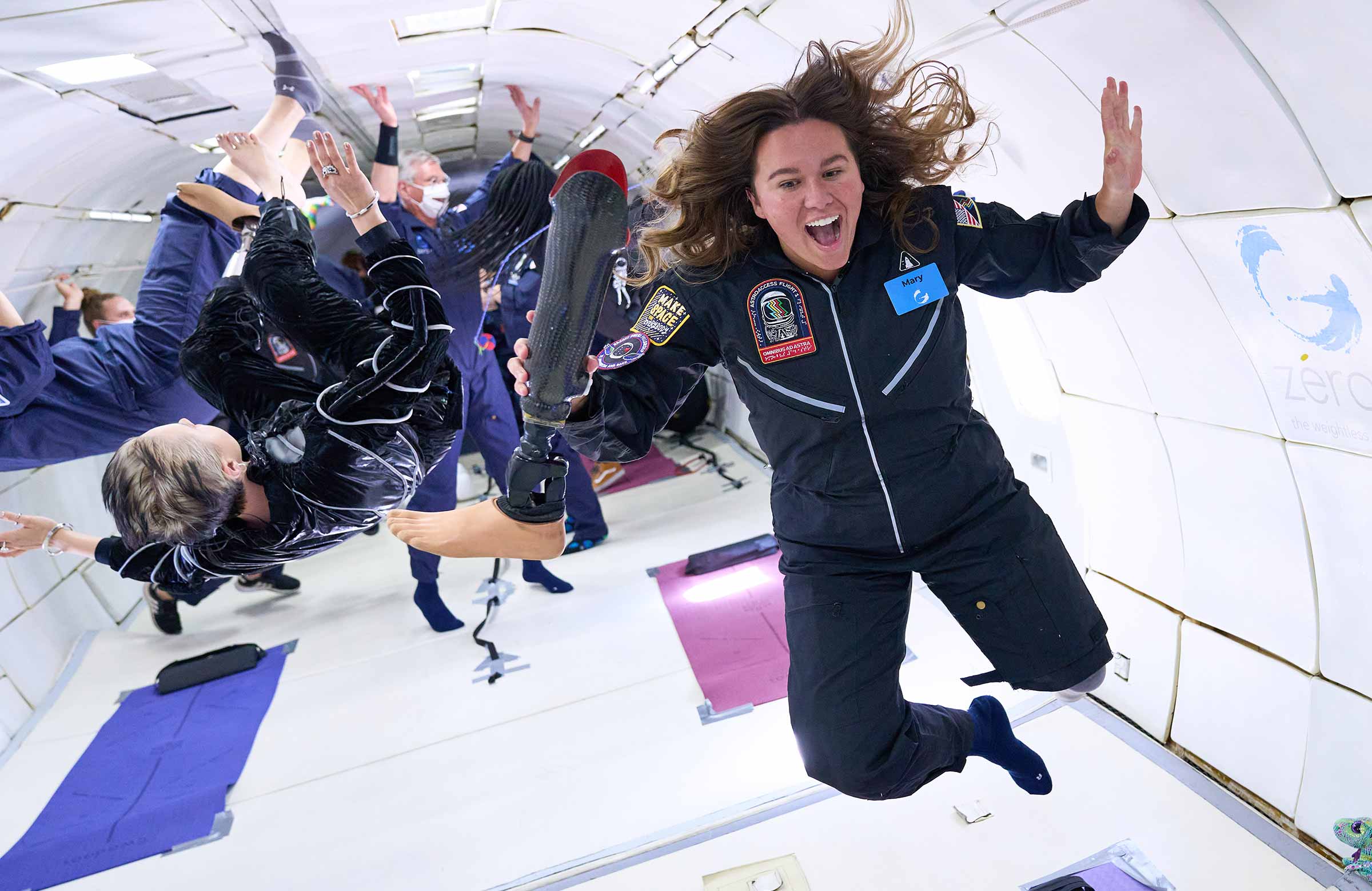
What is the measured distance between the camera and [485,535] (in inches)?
77.2

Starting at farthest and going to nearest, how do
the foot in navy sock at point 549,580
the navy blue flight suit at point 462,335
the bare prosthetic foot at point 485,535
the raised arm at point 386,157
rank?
the foot in navy sock at point 549,580 < the navy blue flight suit at point 462,335 < the raised arm at point 386,157 < the bare prosthetic foot at point 485,535

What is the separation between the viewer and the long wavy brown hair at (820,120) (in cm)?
215

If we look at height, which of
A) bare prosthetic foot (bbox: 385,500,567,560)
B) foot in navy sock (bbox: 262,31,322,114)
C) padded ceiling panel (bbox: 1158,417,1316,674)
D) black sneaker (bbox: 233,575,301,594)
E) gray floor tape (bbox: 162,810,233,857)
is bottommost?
gray floor tape (bbox: 162,810,233,857)

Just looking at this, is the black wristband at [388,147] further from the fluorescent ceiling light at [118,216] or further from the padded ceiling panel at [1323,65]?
the fluorescent ceiling light at [118,216]

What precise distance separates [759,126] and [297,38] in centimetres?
237

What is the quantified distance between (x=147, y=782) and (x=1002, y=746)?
3.93 m

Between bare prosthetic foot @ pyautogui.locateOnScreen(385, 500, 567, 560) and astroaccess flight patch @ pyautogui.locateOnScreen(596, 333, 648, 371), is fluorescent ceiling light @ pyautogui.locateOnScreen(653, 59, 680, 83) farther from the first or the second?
bare prosthetic foot @ pyautogui.locateOnScreen(385, 500, 567, 560)

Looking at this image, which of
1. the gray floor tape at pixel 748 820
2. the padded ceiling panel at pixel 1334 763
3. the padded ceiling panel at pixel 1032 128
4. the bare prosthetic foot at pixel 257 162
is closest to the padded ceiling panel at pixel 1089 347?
the padded ceiling panel at pixel 1032 128

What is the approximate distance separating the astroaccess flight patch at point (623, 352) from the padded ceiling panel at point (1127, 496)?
1871mm

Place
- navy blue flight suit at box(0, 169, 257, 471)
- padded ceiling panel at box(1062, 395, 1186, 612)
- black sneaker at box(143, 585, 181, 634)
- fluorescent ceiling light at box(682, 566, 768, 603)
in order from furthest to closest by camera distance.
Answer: black sneaker at box(143, 585, 181, 634) → fluorescent ceiling light at box(682, 566, 768, 603) → padded ceiling panel at box(1062, 395, 1186, 612) → navy blue flight suit at box(0, 169, 257, 471)

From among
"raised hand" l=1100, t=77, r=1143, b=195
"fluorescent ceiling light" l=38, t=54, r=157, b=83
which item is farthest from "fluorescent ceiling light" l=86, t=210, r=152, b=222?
"raised hand" l=1100, t=77, r=1143, b=195

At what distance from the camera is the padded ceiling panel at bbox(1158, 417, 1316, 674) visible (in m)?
2.48

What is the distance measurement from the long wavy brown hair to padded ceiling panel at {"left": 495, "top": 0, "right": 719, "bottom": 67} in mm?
1337

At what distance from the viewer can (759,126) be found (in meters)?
2.15
